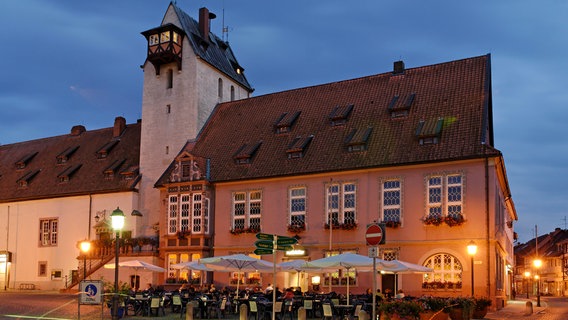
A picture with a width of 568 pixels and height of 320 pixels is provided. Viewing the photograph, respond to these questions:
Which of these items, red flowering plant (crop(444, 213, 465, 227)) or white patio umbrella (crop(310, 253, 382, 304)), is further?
red flowering plant (crop(444, 213, 465, 227))

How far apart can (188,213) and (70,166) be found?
15609mm

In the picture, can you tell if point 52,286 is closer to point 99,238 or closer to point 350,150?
point 99,238

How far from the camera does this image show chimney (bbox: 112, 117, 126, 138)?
179 feet

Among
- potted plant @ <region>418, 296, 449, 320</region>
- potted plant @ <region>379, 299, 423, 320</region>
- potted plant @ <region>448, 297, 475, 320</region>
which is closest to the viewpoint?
potted plant @ <region>379, 299, 423, 320</region>

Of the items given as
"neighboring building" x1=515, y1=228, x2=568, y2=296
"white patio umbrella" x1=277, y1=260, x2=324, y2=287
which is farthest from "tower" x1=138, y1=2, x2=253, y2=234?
"neighboring building" x1=515, y1=228, x2=568, y2=296

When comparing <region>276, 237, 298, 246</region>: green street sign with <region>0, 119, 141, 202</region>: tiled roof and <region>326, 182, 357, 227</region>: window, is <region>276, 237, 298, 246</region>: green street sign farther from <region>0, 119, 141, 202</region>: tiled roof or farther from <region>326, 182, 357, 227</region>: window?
<region>0, 119, 141, 202</region>: tiled roof

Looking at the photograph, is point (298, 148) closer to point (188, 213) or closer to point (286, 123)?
point (286, 123)

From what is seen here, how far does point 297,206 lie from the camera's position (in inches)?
1532

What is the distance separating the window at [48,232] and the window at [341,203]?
77.1 feet

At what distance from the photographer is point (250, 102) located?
4719 cm

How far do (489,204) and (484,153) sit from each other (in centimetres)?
241

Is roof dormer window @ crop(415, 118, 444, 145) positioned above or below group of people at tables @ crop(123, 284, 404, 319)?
above

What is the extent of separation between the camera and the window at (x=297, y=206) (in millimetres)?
38562

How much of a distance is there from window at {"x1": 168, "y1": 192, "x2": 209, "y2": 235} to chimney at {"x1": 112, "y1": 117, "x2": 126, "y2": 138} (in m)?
13.7
